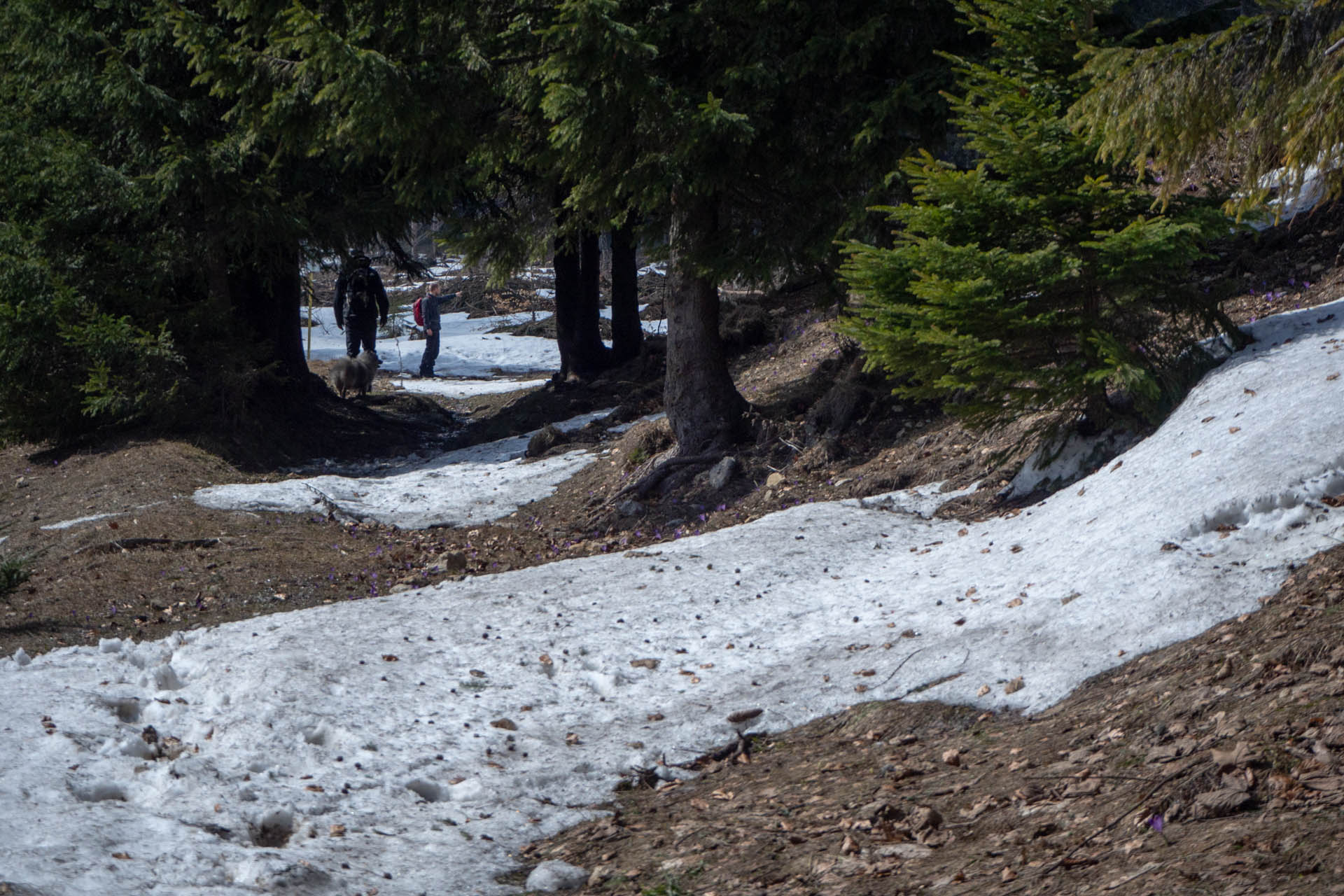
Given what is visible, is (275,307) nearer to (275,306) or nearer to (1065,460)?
(275,306)

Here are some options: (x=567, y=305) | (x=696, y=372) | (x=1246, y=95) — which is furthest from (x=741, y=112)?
(x=567, y=305)

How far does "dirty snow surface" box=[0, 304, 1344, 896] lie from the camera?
4004mm

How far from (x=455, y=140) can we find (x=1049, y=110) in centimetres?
488

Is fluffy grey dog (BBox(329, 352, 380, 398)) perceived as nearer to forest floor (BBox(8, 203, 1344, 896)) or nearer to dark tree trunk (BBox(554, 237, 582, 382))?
A: forest floor (BBox(8, 203, 1344, 896))

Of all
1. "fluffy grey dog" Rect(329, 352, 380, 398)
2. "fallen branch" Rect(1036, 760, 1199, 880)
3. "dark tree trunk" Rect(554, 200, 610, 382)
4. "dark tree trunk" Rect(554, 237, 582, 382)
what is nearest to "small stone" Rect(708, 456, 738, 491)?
"fallen branch" Rect(1036, 760, 1199, 880)

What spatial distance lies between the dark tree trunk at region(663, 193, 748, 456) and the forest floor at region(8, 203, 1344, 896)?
34 centimetres

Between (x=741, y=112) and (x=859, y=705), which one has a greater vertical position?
(x=741, y=112)

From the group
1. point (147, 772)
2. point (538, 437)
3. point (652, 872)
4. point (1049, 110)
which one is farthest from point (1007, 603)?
point (538, 437)

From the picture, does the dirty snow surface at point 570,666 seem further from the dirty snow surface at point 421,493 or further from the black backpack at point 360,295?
the black backpack at point 360,295

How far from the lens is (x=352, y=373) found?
17.5 metres

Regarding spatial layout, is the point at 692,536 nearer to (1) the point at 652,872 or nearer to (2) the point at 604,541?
(2) the point at 604,541

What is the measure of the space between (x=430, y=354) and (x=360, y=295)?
3.03 meters

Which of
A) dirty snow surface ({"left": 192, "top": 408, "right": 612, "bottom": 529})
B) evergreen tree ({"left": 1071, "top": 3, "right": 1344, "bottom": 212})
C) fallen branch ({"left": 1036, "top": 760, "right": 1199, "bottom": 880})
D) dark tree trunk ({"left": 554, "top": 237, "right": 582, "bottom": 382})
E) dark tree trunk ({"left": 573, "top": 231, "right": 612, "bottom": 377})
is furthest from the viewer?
dark tree trunk ({"left": 573, "top": 231, "right": 612, "bottom": 377})

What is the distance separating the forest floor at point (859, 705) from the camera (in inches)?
122
